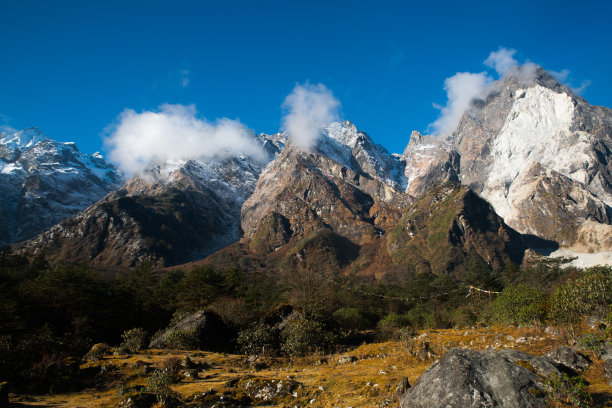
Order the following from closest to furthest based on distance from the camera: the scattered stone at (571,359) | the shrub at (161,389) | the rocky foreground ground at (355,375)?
the rocky foreground ground at (355,375) < the scattered stone at (571,359) < the shrub at (161,389)

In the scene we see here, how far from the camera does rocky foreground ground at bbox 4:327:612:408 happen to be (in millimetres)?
10805

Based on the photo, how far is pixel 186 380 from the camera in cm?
1916

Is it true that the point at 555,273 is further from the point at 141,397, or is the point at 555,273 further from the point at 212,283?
the point at 141,397

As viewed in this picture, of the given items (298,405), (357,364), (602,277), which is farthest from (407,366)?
(602,277)

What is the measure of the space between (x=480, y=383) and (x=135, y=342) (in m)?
27.7

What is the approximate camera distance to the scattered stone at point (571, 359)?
1382 centimetres

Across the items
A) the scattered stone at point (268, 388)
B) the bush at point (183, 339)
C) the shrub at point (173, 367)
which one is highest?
the bush at point (183, 339)

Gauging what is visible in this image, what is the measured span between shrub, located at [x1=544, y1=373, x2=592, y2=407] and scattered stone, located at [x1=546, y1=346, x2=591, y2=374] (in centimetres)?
372

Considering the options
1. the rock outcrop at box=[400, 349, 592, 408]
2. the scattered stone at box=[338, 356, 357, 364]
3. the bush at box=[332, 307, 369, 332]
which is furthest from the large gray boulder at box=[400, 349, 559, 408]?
the bush at box=[332, 307, 369, 332]

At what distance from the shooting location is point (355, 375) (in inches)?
700

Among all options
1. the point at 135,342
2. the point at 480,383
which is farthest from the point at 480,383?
the point at 135,342

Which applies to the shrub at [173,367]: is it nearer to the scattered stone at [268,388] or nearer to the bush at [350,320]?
the scattered stone at [268,388]

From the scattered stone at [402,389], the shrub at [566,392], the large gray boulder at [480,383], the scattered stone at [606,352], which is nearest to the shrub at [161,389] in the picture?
the scattered stone at [402,389]

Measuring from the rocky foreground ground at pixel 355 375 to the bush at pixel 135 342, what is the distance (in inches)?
98.4
